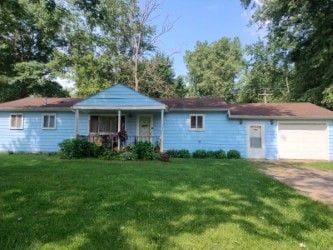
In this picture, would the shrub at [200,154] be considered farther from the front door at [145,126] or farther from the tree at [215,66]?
the tree at [215,66]

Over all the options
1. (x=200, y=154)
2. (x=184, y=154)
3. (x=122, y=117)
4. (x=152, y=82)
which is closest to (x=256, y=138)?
(x=200, y=154)

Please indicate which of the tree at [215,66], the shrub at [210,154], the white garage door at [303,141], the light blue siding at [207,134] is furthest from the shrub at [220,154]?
the tree at [215,66]

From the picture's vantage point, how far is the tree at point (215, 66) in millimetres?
52250

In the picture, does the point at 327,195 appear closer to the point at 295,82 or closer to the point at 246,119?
the point at 246,119

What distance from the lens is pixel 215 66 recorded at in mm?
54062

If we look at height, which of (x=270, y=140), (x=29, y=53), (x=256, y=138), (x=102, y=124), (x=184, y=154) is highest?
(x=29, y=53)

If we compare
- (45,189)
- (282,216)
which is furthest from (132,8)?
(282,216)

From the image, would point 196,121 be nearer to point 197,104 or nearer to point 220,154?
point 197,104

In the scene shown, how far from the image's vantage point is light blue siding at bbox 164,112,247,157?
22.8 m

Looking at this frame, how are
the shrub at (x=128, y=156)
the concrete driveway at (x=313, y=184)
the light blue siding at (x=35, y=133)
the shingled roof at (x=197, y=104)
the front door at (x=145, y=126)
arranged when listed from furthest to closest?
1. the light blue siding at (x=35, y=133)
2. the front door at (x=145, y=126)
3. the shingled roof at (x=197, y=104)
4. the shrub at (x=128, y=156)
5. the concrete driveway at (x=313, y=184)

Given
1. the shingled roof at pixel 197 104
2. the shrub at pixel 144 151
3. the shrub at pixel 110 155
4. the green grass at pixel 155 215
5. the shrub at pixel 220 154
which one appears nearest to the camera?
the green grass at pixel 155 215

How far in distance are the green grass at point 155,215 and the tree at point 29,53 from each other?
24453mm

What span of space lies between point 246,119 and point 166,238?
18231 millimetres

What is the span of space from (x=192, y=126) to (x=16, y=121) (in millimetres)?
11010
